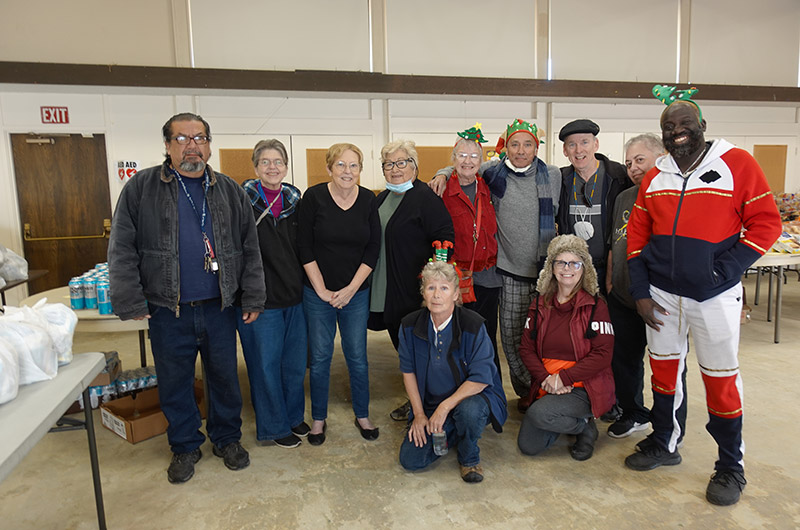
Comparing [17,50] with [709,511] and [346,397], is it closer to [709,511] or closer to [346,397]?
[346,397]

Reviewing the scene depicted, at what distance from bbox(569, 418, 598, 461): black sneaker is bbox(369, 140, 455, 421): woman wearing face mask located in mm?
1078

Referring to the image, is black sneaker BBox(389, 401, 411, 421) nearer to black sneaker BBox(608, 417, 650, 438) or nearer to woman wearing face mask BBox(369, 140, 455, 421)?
woman wearing face mask BBox(369, 140, 455, 421)

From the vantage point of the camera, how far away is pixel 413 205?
9.20ft

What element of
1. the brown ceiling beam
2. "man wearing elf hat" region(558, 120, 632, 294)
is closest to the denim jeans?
"man wearing elf hat" region(558, 120, 632, 294)

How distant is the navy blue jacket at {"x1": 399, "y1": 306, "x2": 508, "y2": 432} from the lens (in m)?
2.55

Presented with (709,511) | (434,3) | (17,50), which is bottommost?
(709,511)

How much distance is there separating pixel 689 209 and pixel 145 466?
285 centimetres

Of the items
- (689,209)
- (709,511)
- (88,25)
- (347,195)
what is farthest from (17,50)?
(709,511)

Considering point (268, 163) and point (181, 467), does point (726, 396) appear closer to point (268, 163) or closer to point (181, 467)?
point (268, 163)

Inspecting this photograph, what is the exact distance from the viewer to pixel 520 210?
9.86 ft

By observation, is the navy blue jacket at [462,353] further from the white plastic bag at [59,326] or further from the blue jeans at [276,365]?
the white plastic bag at [59,326]

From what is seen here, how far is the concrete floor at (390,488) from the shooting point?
2.18 meters

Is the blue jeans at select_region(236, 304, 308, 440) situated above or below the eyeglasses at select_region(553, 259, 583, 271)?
below

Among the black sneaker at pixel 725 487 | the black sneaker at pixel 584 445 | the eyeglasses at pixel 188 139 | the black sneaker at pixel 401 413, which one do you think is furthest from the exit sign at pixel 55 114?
the black sneaker at pixel 725 487
